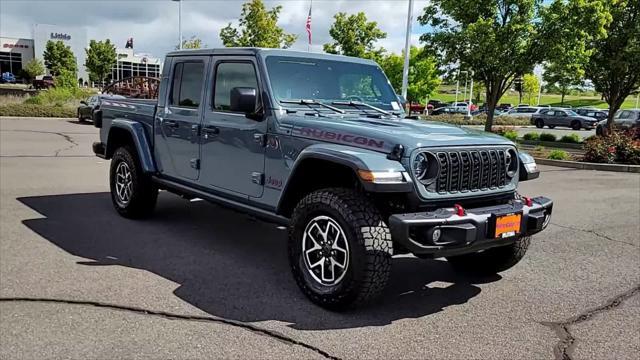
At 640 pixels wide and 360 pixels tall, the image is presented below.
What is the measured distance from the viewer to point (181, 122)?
5742mm

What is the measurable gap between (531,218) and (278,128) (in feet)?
7.11

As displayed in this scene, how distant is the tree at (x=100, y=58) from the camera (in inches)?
2432

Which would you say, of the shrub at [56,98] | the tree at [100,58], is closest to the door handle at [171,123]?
the shrub at [56,98]

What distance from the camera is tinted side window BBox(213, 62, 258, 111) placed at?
16.3ft

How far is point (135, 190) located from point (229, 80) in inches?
80.5

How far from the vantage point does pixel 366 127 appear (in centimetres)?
417

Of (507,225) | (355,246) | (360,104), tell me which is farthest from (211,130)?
(507,225)

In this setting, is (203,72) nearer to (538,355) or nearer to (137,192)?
(137,192)

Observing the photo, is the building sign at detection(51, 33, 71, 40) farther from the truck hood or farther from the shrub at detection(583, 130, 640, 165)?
the truck hood

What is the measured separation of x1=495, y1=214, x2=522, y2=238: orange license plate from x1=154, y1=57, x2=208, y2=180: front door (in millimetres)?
3059

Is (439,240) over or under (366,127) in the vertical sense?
under

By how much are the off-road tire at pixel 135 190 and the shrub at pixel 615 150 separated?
1281 centimetres

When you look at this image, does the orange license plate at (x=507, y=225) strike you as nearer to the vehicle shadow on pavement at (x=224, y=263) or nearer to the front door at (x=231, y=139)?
the vehicle shadow on pavement at (x=224, y=263)

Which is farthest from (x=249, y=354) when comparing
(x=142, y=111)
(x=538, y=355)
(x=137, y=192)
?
(x=142, y=111)
